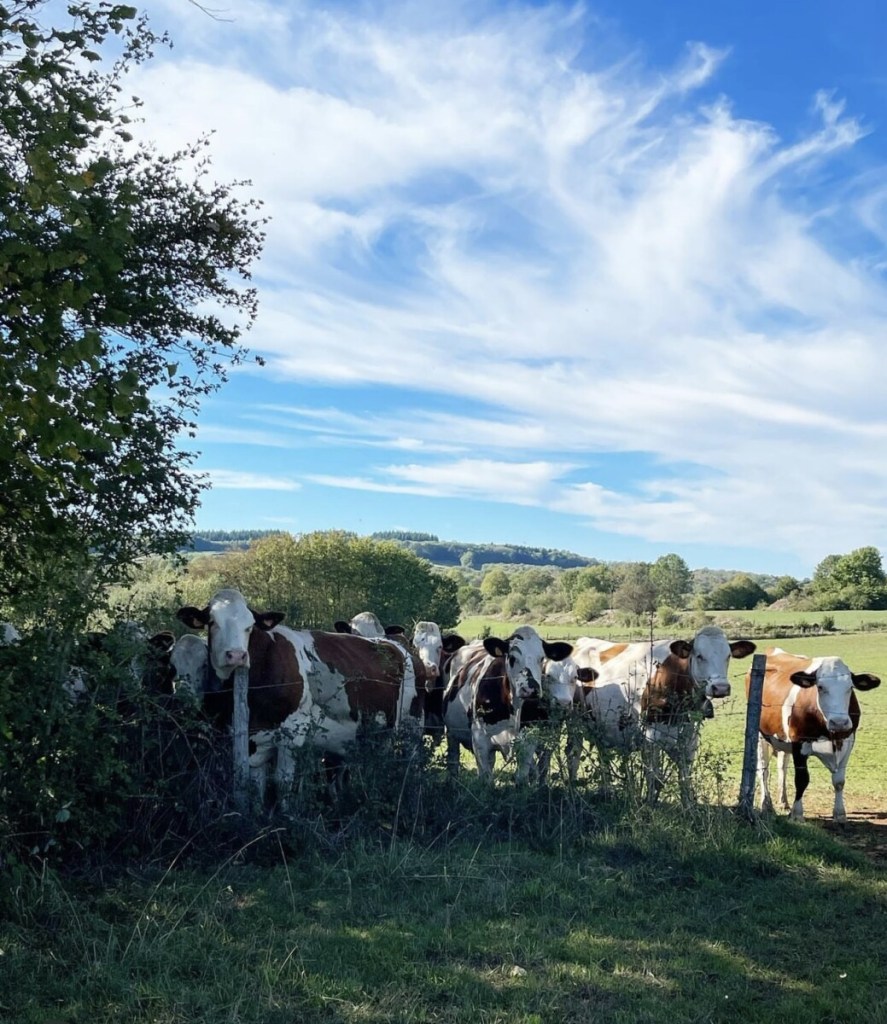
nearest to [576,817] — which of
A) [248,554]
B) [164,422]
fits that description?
[164,422]

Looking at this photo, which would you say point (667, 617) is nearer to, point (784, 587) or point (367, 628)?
point (784, 587)

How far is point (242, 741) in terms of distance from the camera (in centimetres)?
880

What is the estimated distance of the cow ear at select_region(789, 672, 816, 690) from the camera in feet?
39.2

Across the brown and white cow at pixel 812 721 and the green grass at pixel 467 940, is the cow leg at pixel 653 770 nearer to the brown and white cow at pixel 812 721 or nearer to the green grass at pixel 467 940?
the green grass at pixel 467 940

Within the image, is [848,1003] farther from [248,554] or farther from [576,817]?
[248,554]

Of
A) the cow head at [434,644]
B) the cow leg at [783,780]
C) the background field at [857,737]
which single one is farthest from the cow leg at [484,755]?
the cow leg at [783,780]

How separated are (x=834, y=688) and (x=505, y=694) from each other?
4087 millimetres

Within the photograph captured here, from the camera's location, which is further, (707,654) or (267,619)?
(707,654)

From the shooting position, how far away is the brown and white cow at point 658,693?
33.2ft

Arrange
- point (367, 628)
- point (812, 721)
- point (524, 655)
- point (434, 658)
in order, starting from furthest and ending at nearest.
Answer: point (367, 628)
point (434, 658)
point (812, 721)
point (524, 655)

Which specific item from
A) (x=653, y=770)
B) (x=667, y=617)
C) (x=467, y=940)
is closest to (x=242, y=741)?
(x=467, y=940)

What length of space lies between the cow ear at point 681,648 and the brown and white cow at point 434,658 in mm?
3428

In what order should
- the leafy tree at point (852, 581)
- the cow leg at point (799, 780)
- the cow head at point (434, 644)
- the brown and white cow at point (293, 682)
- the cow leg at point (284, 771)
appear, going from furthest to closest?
the leafy tree at point (852, 581) → the cow head at point (434, 644) → the cow leg at point (799, 780) → the brown and white cow at point (293, 682) → the cow leg at point (284, 771)

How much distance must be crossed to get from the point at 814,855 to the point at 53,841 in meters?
6.77
